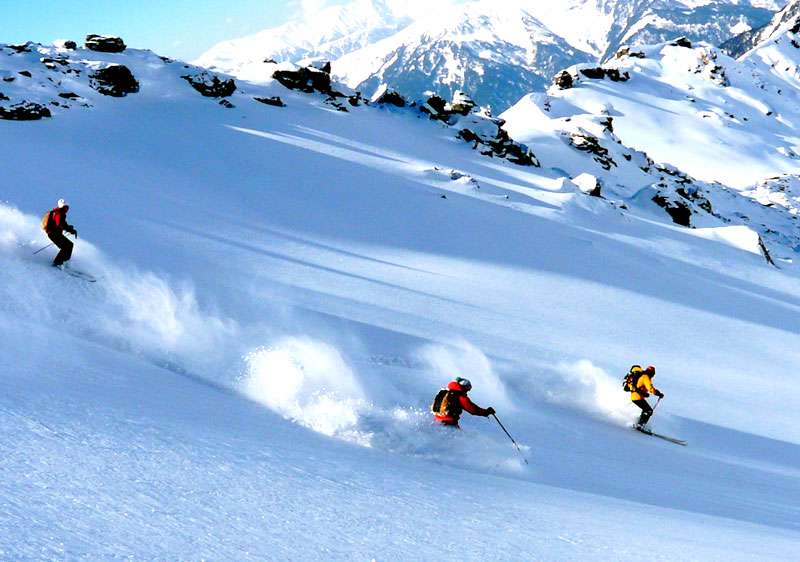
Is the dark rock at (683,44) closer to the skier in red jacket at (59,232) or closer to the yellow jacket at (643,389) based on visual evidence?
the yellow jacket at (643,389)

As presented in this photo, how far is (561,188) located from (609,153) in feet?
94.3

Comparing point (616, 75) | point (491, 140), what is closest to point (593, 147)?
point (491, 140)

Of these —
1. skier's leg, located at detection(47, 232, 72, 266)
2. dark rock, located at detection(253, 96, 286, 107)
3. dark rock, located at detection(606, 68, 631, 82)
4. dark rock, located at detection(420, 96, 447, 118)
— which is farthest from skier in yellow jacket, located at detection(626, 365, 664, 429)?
dark rock, located at detection(606, 68, 631, 82)

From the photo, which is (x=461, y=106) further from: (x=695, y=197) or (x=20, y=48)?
(x=20, y=48)

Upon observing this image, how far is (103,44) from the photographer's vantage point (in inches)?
1953

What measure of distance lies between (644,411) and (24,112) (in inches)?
1384

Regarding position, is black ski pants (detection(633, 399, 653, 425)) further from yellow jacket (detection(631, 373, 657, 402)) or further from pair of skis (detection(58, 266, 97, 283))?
pair of skis (detection(58, 266, 97, 283))

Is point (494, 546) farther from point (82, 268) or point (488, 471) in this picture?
point (82, 268)

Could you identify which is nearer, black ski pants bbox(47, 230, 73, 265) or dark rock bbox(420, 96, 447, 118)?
black ski pants bbox(47, 230, 73, 265)

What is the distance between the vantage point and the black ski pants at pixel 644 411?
13.4 metres

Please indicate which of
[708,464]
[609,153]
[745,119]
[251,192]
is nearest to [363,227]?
[251,192]

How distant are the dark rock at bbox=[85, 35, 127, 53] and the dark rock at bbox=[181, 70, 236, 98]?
7.51 metres

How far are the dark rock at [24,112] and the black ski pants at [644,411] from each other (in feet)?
113

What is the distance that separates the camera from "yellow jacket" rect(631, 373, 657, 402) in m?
13.3
